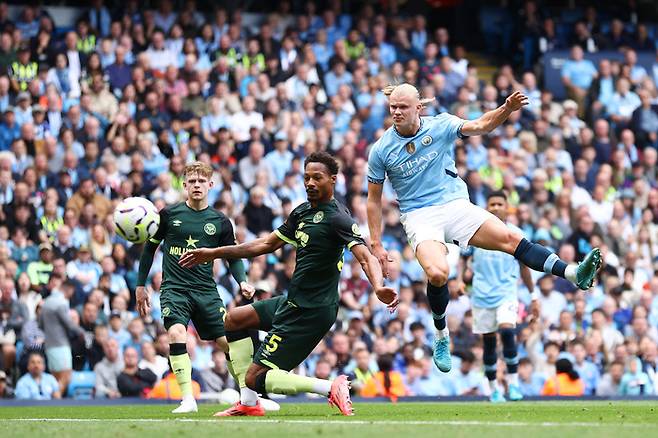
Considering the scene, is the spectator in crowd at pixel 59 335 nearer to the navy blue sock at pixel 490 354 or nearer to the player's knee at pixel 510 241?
the navy blue sock at pixel 490 354

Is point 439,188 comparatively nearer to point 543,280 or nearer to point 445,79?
point 543,280

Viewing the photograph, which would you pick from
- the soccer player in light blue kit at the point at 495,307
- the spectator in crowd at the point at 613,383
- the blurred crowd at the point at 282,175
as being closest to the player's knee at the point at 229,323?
the soccer player in light blue kit at the point at 495,307

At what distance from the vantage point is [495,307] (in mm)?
16281

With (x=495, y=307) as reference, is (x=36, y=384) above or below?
below

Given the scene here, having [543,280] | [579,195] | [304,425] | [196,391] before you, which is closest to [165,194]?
[196,391]

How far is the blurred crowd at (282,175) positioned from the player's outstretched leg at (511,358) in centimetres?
143

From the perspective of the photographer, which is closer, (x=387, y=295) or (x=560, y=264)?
(x=387, y=295)

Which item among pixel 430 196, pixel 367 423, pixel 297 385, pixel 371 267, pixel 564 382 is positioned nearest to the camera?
pixel 367 423

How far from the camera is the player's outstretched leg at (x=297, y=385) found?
36.2ft

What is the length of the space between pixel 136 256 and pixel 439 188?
787cm

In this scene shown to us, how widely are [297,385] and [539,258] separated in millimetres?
2539

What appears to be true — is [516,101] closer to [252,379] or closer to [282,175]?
[252,379]

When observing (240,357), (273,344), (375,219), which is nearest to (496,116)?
(375,219)

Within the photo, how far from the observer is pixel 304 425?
10.2m
